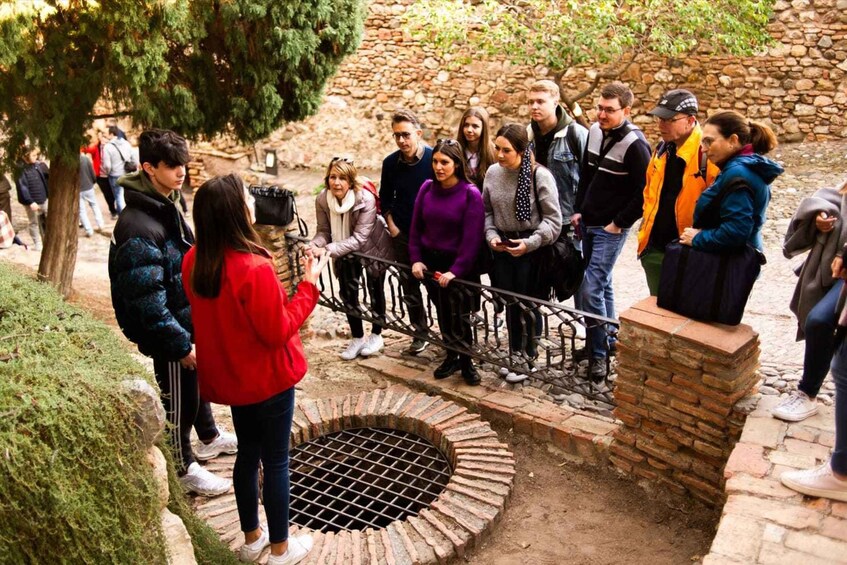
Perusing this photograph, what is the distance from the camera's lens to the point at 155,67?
5.54 m

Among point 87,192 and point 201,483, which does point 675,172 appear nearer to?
point 201,483

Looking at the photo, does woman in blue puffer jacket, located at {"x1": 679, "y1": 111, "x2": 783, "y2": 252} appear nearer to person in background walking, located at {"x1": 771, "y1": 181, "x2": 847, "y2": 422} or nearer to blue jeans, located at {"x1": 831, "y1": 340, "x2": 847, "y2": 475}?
person in background walking, located at {"x1": 771, "y1": 181, "x2": 847, "y2": 422}

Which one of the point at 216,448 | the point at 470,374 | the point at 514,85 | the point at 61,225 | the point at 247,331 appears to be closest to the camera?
the point at 247,331

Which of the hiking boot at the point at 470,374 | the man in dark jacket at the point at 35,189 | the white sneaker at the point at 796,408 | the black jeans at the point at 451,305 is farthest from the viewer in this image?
the man in dark jacket at the point at 35,189

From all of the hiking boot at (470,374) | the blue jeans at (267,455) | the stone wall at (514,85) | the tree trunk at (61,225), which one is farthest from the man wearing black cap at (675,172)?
the stone wall at (514,85)

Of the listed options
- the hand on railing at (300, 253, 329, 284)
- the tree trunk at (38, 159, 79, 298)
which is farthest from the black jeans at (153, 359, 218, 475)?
the tree trunk at (38, 159, 79, 298)

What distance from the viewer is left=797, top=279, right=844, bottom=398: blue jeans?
128 inches

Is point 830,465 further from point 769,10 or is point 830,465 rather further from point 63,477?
point 769,10

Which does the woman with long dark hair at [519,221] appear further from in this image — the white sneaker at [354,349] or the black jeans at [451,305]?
the white sneaker at [354,349]

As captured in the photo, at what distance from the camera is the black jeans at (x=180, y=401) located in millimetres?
3439

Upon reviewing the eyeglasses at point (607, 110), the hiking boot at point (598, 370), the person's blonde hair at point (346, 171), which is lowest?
the hiking boot at point (598, 370)

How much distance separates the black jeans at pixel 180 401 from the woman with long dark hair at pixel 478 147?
2.29 metres

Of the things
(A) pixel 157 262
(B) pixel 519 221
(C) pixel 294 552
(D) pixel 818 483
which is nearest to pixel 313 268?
(A) pixel 157 262

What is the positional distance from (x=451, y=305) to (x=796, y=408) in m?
2.14
